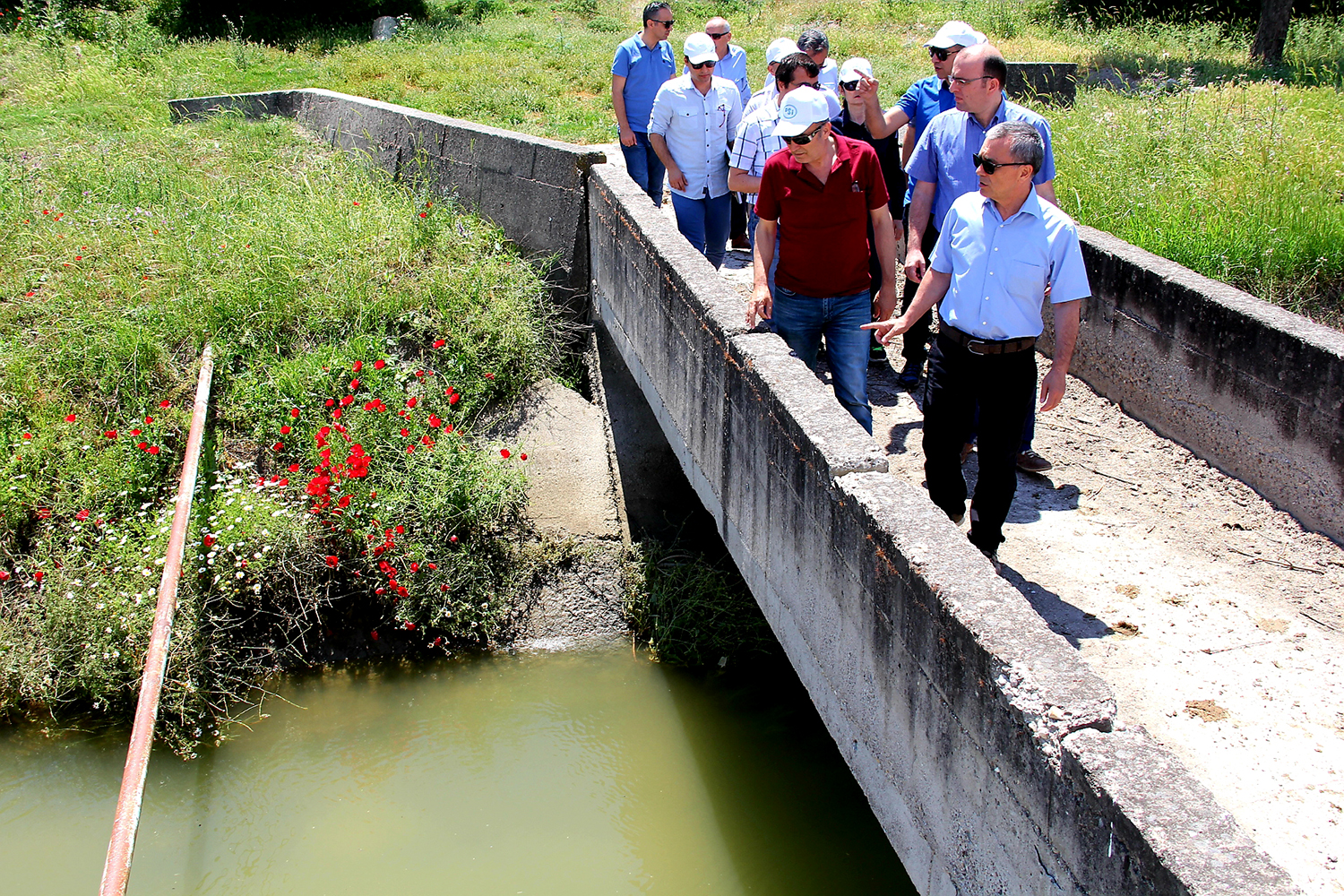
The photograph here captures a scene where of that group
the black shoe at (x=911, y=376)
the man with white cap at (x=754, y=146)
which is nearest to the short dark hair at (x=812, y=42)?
the man with white cap at (x=754, y=146)

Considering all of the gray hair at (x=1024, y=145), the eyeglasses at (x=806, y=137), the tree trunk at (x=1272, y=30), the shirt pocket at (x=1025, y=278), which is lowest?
the shirt pocket at (x=1025, y=278)

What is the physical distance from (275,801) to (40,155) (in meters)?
7.91

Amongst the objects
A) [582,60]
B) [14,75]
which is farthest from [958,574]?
[14,75]

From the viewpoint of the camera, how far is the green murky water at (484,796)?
449 centimetres

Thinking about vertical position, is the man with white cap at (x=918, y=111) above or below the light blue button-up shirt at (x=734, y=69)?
below

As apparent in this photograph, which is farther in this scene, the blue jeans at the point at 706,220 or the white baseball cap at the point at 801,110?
the blue jeans at the point at 706,220

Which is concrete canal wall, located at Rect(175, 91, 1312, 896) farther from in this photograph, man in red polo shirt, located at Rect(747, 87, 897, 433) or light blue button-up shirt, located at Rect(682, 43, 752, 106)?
light blue button-up shirt, located at Rect(682, 43, 752, 106)

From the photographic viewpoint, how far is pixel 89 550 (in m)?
5.95

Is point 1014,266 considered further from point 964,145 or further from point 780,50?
point 780,50

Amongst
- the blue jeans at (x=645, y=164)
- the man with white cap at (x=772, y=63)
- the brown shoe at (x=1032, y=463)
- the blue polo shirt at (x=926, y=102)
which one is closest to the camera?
the brown shoe at (x=1032, y=463)

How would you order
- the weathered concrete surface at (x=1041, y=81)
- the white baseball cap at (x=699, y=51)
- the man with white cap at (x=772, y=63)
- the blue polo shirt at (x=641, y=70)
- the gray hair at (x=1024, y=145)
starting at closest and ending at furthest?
the gray hair at (x=1024, y=145)
the man with white cap at (x=772, y=63)
the white baseball cap at (x=699, y=51)
the blue polo shirt at (x=641, y=70)
the weathered concrete surface at (x=1041, y=81)

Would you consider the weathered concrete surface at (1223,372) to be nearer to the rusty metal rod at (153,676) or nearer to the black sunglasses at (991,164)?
the black sunglasses at (991,164)

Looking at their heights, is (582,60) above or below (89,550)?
above

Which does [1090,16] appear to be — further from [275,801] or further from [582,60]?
[275,801]
